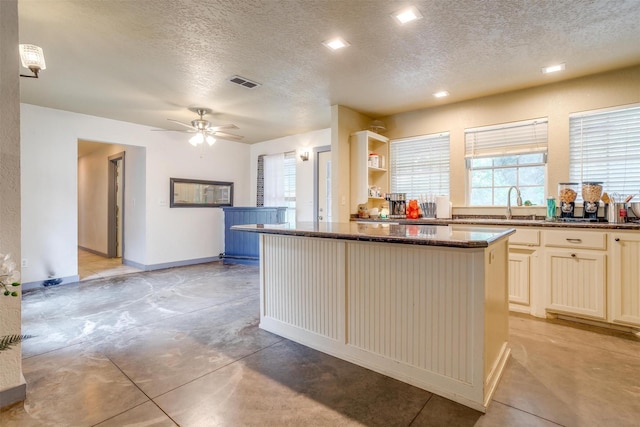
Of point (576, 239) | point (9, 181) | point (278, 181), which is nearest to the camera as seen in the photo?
point (9, 181)

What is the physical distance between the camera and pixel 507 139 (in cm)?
390

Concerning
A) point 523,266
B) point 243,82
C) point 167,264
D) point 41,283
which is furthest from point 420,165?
point 41,283

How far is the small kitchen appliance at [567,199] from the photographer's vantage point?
129 inches

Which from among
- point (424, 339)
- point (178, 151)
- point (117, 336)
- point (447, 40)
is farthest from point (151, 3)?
point (178, 151)

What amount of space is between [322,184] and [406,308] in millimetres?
4167

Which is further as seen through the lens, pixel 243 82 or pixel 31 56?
pixel 243 82

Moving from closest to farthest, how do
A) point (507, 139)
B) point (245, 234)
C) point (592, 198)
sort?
point (592, 198), point (507, 139), point (245, 234)

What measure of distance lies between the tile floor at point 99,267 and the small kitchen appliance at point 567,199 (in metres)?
6.32

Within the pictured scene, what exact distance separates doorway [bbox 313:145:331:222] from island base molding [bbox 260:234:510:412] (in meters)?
3.32

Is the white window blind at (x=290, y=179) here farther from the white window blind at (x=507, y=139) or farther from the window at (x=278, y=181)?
the white window blind at (x=507, y=139)

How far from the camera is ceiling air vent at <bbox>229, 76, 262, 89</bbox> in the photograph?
3.45m

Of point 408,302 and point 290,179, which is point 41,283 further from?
point 408,302

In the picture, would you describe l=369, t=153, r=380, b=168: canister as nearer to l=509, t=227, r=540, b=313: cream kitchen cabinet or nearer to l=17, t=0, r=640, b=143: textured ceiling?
l=17, t=0, r=640, b=143: textured ceiling

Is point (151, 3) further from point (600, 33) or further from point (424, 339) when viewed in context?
point (600, 33)
